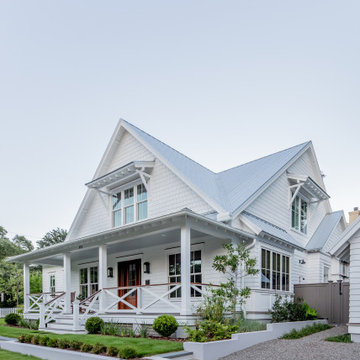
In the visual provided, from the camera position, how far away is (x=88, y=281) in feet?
65.7

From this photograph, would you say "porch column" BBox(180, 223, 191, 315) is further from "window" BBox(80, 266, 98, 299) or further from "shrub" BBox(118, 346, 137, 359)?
"window" BBox(80, 266, 98, 299)

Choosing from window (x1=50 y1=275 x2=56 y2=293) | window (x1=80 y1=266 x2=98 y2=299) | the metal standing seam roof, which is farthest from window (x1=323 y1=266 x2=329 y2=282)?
window (x1=50 y1=275 x2=56 y2=293)

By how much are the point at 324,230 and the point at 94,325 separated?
42.5 feet

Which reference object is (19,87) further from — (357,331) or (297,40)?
(357,331)

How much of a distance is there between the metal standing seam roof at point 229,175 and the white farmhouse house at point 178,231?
78 mm

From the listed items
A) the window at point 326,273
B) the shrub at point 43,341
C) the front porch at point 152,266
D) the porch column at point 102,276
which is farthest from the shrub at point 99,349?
the window at point 326,273

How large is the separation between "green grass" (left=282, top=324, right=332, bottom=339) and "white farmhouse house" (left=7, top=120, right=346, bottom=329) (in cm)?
153

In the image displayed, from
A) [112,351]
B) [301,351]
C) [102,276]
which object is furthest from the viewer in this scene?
[102,276]

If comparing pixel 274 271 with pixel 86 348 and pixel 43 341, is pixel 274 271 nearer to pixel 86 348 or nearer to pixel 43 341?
pixel 86 348

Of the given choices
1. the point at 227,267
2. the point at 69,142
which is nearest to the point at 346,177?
the point at 227,267

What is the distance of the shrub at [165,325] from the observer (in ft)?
35.1

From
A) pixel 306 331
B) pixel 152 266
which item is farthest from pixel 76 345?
pixel 306 331

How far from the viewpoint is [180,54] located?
20.5 meters

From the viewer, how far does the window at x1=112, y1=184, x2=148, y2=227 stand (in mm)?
17422
